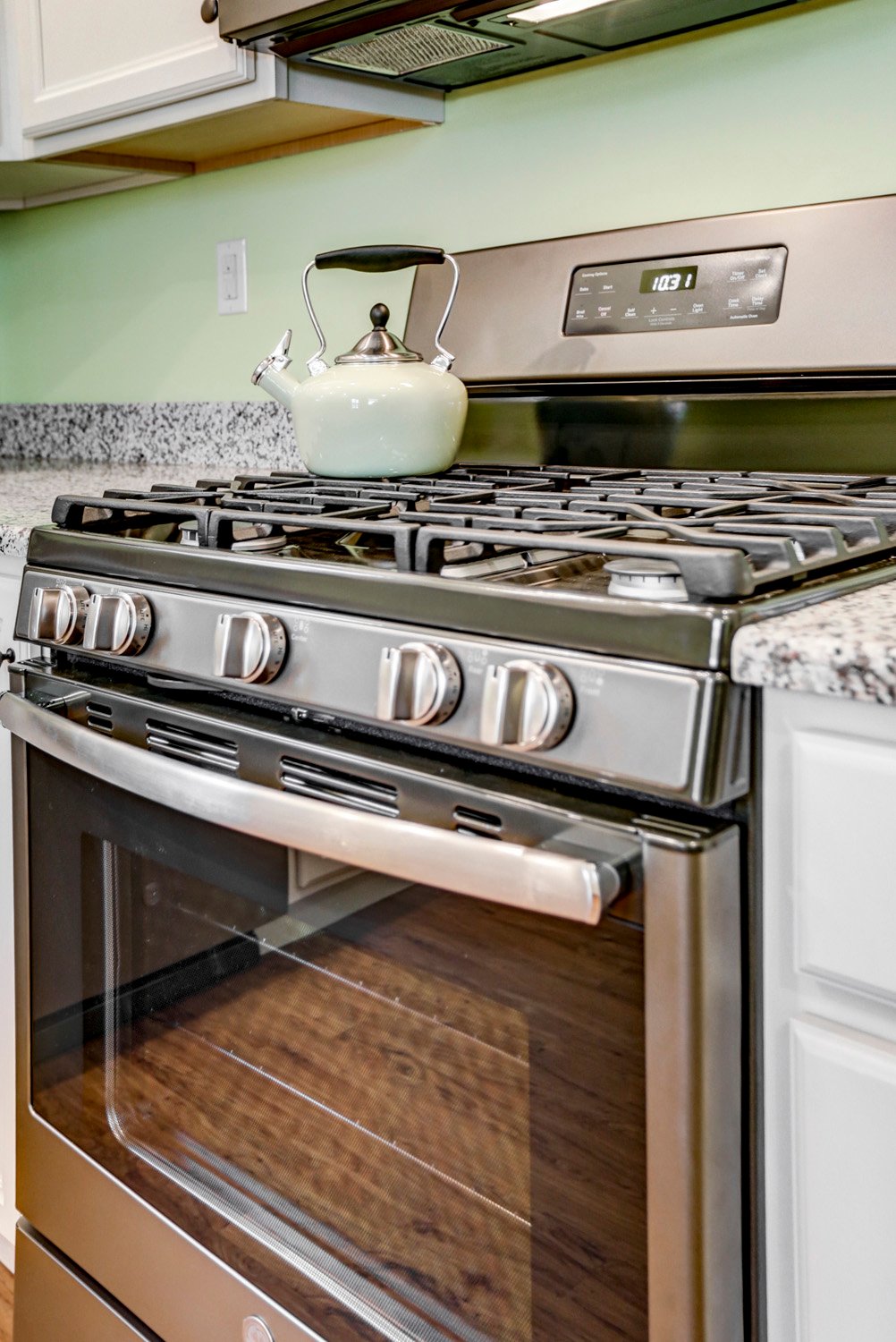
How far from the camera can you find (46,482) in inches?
70.9

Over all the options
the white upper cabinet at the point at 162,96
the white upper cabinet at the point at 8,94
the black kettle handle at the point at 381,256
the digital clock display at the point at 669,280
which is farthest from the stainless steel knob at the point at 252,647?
the white upper cabinet at the point at 8,94

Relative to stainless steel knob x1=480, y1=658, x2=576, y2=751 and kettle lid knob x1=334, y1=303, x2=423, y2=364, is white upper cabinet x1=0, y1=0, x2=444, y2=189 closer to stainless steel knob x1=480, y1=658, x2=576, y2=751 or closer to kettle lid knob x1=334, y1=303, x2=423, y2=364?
kettle lid knob x1=334, y1=303, x2=423, y2=364

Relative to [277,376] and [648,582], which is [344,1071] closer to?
[648,582]

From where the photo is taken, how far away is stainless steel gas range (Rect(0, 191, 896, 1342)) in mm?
667

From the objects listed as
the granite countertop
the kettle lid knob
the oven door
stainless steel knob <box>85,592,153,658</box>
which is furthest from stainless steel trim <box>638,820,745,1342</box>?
the granite countertop

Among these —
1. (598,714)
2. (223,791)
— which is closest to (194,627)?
(223,791)

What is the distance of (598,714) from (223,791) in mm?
312

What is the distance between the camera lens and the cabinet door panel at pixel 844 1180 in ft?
2.09

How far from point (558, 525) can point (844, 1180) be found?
16.9 inches

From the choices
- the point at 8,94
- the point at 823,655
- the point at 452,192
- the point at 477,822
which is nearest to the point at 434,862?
the point at 477,822

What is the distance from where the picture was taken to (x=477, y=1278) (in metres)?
0.78

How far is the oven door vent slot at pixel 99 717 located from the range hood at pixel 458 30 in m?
0.80

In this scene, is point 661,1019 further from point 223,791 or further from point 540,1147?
point 223,791

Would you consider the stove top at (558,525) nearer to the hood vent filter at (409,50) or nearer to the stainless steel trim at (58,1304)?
the hood vent filter at (409,50)
